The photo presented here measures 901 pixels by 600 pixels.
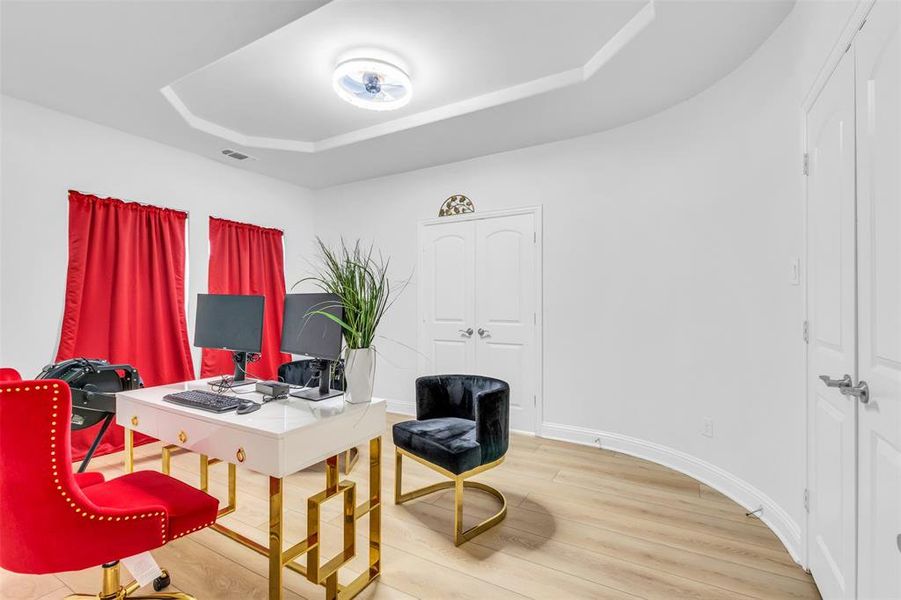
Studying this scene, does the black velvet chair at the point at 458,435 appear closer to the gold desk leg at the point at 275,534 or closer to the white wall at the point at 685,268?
the gold desk leg at the point at 275,534

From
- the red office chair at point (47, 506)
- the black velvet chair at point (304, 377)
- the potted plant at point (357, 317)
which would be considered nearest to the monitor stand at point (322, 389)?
the potted plant at point (357, 317)

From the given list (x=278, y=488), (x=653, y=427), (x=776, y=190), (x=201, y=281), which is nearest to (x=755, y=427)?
(x=653, y=427)

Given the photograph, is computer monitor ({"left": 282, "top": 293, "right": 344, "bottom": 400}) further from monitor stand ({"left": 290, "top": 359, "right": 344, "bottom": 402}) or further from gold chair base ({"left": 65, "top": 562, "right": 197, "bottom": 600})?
gold chair base ({"left": 65, "top": 562, "right": 197, "bottom": 600})

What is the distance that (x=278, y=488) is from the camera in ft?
4.94

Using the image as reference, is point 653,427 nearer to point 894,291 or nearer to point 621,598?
point 621,598

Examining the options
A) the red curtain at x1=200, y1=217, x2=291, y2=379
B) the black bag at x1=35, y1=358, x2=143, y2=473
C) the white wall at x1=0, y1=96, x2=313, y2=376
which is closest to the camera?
the black bag at x1=35, y1=358, x2=143, y2=473

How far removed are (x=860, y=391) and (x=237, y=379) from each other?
108 inches

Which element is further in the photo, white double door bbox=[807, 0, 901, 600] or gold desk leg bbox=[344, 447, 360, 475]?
gold desk leg bbox=[344, 447, 360, 475]

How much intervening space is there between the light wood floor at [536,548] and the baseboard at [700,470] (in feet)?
0.23

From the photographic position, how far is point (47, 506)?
1201mm

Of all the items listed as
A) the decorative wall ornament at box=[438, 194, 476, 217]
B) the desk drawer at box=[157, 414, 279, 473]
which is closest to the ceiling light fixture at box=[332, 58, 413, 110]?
the decorative wall ornament at box=[438, 194, 476, 217]

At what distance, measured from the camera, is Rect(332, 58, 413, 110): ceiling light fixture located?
2.47 meters

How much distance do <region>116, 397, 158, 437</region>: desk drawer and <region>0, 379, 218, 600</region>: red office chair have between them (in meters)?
0.69

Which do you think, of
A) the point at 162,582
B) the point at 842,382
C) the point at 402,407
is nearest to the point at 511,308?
the point at 402,407
